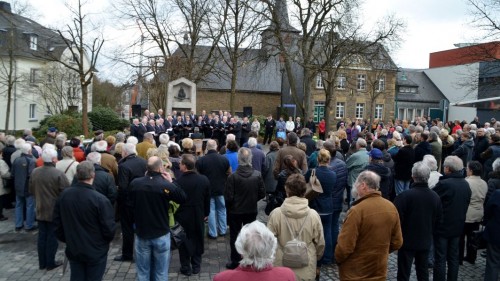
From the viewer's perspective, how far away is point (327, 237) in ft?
22.5

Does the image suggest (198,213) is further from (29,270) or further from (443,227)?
(443,227)

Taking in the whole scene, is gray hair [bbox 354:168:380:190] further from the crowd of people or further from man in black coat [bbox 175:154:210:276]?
man in black coat [bbox 175:154:210:276]

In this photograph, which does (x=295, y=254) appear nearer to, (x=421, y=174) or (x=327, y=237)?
(x=421, y=174)

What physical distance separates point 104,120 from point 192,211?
26970 millimetres

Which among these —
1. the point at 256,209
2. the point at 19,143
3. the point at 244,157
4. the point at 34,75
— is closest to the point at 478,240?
the point at 256,209

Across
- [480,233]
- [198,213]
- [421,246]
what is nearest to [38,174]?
[198,213]

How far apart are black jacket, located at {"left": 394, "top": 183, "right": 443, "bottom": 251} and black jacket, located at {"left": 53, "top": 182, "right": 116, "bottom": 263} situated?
11.7ft

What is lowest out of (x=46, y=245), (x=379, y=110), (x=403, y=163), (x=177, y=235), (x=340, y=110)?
(x=46, y=245)

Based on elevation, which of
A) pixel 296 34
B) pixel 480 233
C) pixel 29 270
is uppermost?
pixel 296 34

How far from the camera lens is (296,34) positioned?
29.4 meters

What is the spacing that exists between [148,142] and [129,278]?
3675 millimetres

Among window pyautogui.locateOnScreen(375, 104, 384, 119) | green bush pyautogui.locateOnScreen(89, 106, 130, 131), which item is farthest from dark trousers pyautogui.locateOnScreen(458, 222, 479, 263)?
window pyautogui.locateOnScreen(375, 104, 384, 119)

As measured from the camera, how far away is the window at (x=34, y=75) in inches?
1421

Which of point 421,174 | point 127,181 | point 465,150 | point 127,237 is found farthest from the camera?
point 465,150
